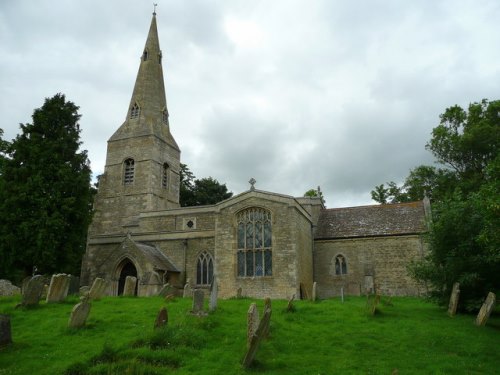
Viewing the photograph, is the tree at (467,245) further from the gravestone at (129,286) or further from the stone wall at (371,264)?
the gravestone at (129,286)

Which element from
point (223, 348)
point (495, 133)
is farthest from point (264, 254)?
point (495, 133)

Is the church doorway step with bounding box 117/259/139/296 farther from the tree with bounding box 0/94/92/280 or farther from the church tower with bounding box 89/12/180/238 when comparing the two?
the church tower with bounding box 89/12/180/238

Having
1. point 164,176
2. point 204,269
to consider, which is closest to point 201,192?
point 164,176

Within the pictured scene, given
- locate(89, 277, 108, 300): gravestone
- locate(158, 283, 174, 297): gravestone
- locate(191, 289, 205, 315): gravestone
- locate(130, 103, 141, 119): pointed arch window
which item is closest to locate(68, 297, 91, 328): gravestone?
locate(191, 289, 205, 315): gravestone

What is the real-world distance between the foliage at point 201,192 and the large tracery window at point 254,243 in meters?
22.7

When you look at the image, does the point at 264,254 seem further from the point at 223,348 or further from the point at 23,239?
the point at 223,348

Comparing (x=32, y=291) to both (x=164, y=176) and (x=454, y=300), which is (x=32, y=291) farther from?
(x=164, y=176)

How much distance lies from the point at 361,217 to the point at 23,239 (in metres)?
19.2

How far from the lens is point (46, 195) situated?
23172 millimetres

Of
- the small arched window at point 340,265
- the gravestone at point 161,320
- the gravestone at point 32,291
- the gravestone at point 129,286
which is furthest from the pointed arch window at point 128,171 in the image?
the gravestone at point 161,320

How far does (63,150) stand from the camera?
24.5 m

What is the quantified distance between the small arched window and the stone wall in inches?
7.5

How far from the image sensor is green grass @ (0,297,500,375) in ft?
28.6

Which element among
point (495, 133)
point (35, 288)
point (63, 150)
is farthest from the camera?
point (495, 133)
